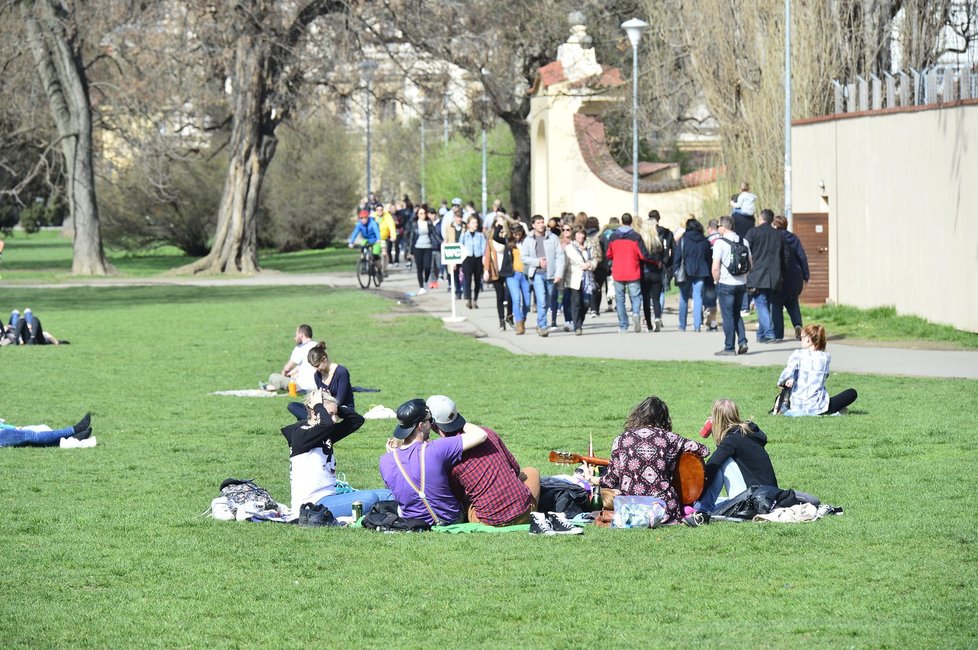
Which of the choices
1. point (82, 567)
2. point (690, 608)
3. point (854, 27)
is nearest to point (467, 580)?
point (690, 608)

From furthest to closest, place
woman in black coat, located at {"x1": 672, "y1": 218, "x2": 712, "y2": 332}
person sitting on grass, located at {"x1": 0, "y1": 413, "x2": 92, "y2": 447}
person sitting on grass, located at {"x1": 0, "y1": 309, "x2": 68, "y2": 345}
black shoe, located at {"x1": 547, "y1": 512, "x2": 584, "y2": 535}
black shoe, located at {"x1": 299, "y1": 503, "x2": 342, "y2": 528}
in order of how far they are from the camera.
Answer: person sitting on grass, located at {"x1": 0, "y1": 309, "x2": 68, "y2": 345} → woman in black coat, located at {"x1": 672, "y1": 218, "x2": 712, "y2": 332} → person sitting on grass, located at {"x1": 0, "y1": 413, "x2": 92, "y2": 447} → black shoe, located at {"x1": 299, "y1": 503, "x2": 342, "y2": 528} → black shoe, located at {"x1": 547, "y1": 512, "x2": 584, "y2": 535}

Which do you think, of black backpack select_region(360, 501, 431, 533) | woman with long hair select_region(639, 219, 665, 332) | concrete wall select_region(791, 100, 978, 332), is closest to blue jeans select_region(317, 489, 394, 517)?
black backpack select_region(360, 501, 431, 533)

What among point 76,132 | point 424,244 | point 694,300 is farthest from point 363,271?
point 694,300

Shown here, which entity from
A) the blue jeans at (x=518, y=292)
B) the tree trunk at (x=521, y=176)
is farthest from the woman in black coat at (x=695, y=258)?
the tree trunk at (x=521, y=176)

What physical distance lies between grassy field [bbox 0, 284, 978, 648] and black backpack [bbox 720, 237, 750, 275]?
3.21 meters

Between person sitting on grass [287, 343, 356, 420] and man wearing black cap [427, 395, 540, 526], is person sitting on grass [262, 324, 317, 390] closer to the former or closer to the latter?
person sitting on grass [287, 343, 356, 420]

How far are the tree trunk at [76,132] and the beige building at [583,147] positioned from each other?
1298 centimetres

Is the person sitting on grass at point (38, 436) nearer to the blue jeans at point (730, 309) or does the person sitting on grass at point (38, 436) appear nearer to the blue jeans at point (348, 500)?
the blue jeans at point (348, 500)

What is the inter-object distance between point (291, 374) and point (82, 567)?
8.48 metres

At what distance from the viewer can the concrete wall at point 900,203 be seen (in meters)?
23.3

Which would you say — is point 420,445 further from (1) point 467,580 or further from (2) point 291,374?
(2) point 291,374

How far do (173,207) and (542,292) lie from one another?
3653 centimetres

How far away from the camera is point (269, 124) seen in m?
45.2

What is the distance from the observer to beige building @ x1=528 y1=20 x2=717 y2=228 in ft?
138
